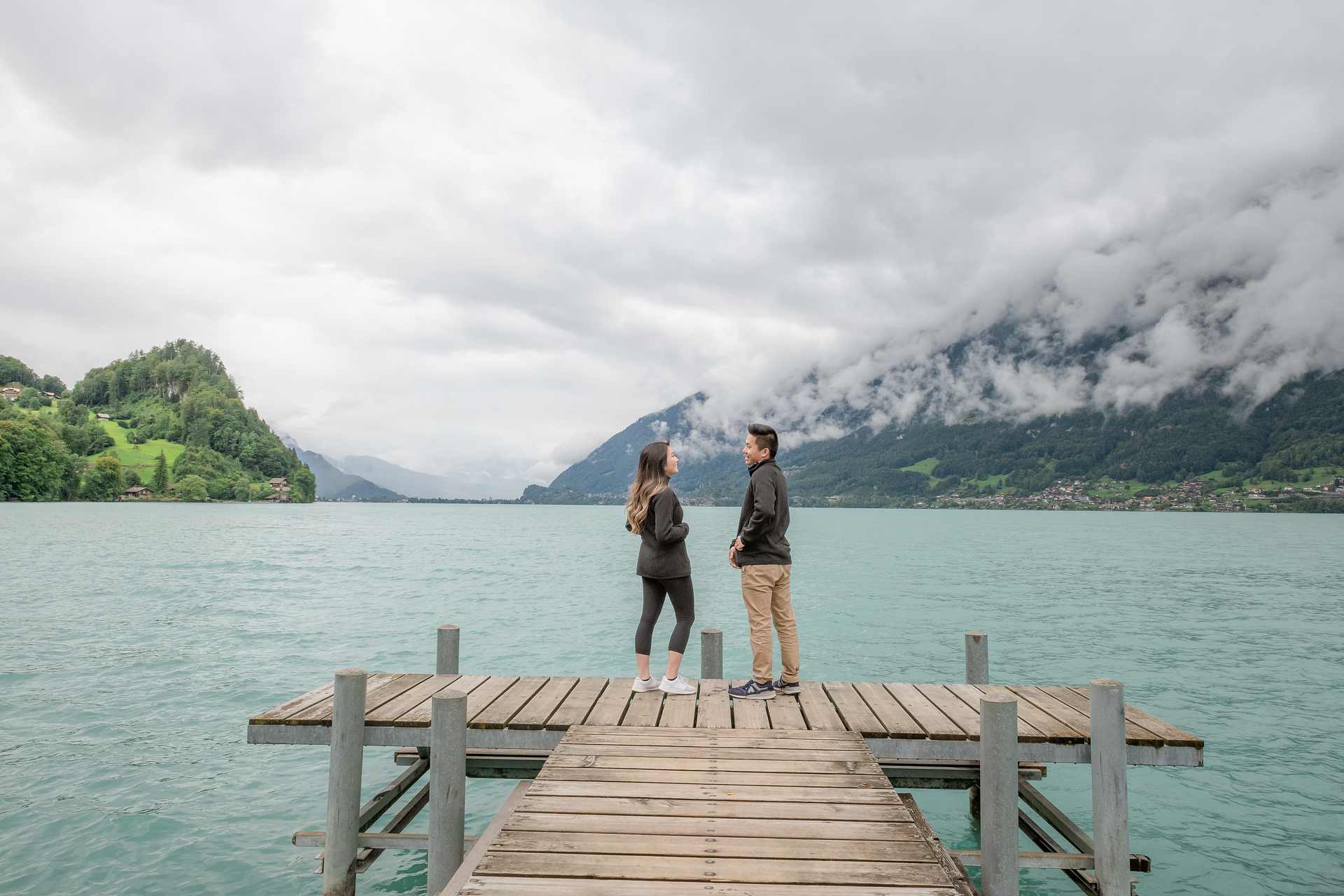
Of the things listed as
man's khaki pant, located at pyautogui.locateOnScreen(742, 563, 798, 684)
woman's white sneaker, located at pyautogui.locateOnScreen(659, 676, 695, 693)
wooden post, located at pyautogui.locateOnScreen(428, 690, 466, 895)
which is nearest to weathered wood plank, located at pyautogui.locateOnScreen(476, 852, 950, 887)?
wooden post, located at pyautogui.locateOnScreen(428, 690, 466, 895)

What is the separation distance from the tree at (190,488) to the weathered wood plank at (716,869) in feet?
675

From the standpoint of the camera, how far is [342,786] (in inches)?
289

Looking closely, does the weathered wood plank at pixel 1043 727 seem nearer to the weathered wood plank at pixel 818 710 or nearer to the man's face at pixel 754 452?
the weathered wood plank at pixel 818 710

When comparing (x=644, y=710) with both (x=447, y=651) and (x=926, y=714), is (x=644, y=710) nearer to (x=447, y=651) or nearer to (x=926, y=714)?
(x=926, y=714)

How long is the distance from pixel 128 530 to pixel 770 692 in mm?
96754

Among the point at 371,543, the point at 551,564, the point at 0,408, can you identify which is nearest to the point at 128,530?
the point at 371,543

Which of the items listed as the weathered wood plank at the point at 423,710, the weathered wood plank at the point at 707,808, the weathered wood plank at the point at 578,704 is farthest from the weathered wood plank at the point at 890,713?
the weathered wood plank at the point at 423,710

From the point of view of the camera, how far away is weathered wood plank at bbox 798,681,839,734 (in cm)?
763

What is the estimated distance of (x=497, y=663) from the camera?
24656 millimetres

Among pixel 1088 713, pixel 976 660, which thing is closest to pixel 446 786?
pixel 1088 713

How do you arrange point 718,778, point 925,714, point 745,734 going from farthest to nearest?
1. point 925,714
2. point 745,734
3. point 718,778

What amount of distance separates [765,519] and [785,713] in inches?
80.8

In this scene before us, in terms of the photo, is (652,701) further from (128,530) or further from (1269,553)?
(128,530)

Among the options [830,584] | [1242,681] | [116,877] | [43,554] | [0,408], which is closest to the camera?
[116,877]
